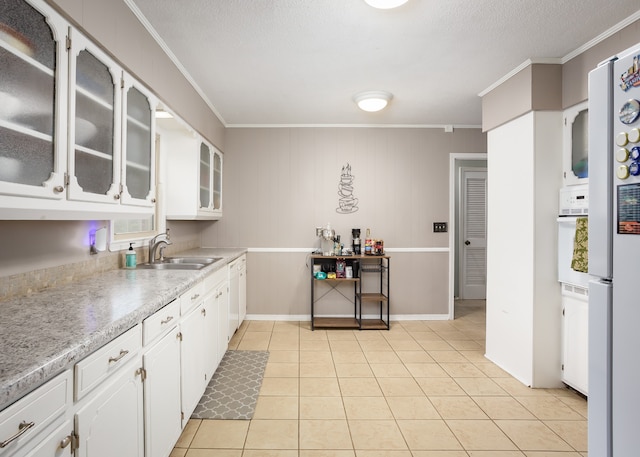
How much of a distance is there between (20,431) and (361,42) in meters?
2.52

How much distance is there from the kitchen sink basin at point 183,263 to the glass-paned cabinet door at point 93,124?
1.09 m

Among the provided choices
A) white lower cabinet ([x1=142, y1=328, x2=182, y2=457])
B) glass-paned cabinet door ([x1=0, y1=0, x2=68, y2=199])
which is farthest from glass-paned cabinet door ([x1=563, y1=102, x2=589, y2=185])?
glass-paned cabinet door ([x1=0, y1=0, x2=68, y2=199])

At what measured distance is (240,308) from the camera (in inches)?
152

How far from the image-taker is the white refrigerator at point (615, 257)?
41.5 inches

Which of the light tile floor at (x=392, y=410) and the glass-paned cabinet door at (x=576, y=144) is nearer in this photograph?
the light tile floor at (x=392, y=410)

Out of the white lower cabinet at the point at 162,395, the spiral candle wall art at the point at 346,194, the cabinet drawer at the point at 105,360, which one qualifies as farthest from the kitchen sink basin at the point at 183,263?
the spiral candle wall art at the point at 346,194

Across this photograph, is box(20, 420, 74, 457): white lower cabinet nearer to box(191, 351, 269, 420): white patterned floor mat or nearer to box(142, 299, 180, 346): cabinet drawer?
box(142, 299, 180, 346): cabinet drawer

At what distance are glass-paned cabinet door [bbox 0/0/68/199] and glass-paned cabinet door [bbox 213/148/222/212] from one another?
2.56 metres

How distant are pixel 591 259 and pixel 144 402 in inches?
71.4

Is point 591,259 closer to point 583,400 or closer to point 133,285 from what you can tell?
point 583,400

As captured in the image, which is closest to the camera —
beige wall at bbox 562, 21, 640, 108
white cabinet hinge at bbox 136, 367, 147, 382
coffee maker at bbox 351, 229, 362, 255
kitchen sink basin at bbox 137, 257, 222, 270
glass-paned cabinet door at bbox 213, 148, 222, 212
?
white cabinet hinge at bbox 136, 367, 147, 382

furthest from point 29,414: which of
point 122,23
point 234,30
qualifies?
point 234,30

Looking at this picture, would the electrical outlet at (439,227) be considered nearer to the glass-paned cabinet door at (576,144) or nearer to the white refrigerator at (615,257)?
the glass-paned cabinet door at (576,144)

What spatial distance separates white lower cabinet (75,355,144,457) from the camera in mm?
1055
